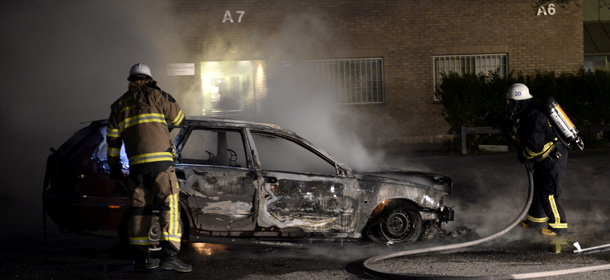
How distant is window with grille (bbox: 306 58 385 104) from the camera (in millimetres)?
18984

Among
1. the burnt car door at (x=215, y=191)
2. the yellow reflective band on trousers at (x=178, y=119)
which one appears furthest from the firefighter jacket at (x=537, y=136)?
the yellow reflective band on trousers at (x=178, y=119)

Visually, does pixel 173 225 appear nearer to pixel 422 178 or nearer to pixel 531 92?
pixel 422 178

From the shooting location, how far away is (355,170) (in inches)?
301

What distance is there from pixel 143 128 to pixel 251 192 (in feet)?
4.47

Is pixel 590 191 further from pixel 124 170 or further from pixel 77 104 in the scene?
pixel 77 104

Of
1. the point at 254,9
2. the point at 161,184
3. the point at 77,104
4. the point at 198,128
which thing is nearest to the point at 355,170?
the point at 198,128

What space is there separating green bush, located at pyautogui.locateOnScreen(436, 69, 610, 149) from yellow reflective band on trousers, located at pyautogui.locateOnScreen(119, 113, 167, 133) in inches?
416

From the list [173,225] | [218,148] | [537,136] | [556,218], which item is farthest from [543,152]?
[173,225]

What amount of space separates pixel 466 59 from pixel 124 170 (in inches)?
560

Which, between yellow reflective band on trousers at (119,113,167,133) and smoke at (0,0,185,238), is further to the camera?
smoke at (0,0,185,238)

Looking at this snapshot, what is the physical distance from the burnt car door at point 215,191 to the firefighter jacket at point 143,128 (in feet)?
2.29

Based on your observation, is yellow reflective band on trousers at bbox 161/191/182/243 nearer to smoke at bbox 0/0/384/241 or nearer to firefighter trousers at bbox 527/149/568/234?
firefighter trousers at bbox 527/149/568/234

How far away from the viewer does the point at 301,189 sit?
7156 mm

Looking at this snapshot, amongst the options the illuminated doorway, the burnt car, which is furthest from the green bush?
the burnt car
